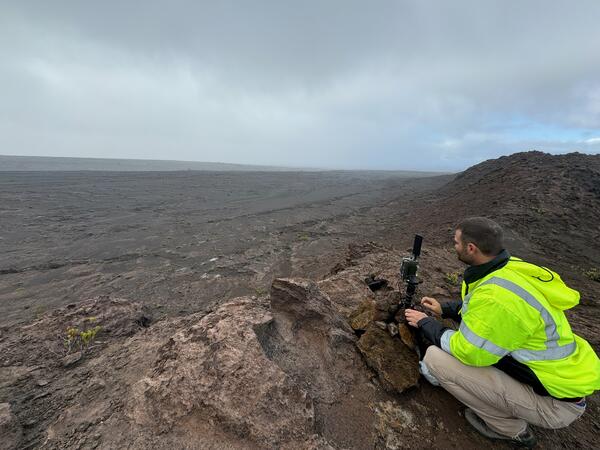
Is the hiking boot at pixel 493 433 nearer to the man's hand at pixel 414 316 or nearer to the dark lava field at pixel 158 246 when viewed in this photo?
the man's hand at pixel 414 316

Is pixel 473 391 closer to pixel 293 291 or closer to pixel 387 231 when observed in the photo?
pixel 293 291

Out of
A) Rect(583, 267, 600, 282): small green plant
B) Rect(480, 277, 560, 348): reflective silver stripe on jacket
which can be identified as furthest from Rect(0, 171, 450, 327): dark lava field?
Rect(583, 267, 600, 282): small green plant

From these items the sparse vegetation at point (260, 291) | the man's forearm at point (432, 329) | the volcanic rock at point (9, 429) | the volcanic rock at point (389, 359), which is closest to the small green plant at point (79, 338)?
the volcanic rock at point (9, 429)

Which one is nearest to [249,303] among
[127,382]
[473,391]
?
[127,382]

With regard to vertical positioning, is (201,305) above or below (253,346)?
below

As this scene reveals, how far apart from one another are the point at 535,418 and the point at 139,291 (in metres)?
8.26

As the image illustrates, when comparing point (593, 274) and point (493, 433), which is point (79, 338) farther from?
point (593, 274)

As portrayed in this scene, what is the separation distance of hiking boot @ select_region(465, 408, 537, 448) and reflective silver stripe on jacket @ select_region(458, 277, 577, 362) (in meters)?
0.87

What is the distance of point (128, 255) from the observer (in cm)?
1024

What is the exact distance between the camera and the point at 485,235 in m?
2.52

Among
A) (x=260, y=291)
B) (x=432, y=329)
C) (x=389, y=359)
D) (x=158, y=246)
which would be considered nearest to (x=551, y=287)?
(x=432, y=329)

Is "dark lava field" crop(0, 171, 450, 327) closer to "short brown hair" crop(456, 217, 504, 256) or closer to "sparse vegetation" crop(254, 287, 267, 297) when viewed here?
"sparse vegetation" crop(254, 287, 267, 297)

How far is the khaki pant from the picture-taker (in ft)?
7.91

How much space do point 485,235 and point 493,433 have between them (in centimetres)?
190
